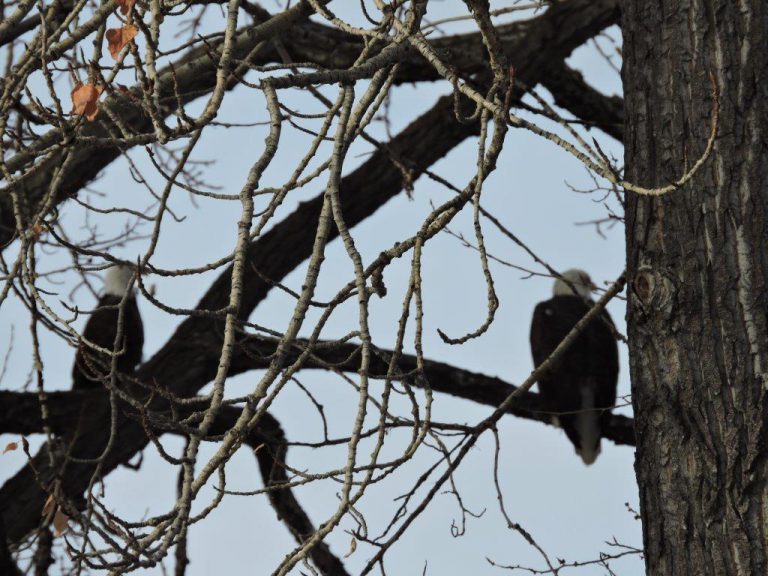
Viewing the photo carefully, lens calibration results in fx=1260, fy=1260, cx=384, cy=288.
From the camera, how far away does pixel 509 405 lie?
3.23 metres

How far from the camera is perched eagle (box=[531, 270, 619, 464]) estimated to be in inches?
238

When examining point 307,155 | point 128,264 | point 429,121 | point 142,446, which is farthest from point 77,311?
point 429,121

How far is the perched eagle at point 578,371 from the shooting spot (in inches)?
238

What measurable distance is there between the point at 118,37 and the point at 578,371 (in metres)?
3.93

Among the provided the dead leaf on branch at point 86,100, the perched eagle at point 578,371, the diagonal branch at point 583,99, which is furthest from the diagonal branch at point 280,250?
Result: the dead leaf on branch at point 86,100

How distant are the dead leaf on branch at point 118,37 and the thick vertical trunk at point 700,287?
1.17 meters

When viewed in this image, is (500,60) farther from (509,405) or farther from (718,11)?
(509,405)

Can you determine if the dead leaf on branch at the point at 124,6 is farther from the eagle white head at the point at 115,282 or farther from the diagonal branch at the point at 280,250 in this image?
the eagle white head at the point at 115,282

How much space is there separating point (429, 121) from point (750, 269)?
2374 millimetres

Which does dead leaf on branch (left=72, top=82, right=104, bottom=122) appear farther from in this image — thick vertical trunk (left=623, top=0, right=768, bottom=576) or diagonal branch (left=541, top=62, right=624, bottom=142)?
diagonal branch (left=541, top=62, right=624, bottom=142)

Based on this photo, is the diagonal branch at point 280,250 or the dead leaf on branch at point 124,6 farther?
the diagonal branch at point 280,250

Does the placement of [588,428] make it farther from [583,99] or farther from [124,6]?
[124,6]

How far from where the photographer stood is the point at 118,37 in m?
2.65

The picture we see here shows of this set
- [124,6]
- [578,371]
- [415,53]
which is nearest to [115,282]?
[578,371]
